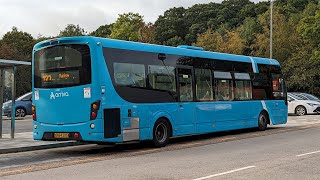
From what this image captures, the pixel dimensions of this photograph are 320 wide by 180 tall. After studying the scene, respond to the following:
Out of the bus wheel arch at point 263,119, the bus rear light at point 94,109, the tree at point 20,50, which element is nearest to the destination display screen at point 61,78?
the bus rear light at point 94,109

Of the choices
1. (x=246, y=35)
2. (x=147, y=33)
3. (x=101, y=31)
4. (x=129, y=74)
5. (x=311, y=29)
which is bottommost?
(x=129, y=74)

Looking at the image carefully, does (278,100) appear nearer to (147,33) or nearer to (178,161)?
(178,161)

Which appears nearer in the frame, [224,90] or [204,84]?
[204,84]

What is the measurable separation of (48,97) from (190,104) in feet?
15.8

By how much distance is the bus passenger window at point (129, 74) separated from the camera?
12620 millimetres

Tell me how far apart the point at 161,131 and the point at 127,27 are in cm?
4138

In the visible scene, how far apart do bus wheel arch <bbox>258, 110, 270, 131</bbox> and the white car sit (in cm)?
1200

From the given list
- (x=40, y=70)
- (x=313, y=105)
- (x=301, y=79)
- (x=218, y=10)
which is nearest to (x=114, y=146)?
(x=40, y=70)

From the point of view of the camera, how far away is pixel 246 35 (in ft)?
185

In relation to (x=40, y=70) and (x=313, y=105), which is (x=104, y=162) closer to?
(x=40, y=70)

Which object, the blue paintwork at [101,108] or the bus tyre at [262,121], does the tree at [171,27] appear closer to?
the bus tyre at [262,121]

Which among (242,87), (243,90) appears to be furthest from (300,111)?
(242,87)

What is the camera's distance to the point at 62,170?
9.62 m

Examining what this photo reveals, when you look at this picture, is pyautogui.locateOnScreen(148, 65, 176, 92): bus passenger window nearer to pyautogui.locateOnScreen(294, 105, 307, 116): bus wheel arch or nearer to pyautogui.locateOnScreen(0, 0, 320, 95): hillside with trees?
pyautogui.locateOnScreen(294, 105, 307, 116): bus wheel arch
